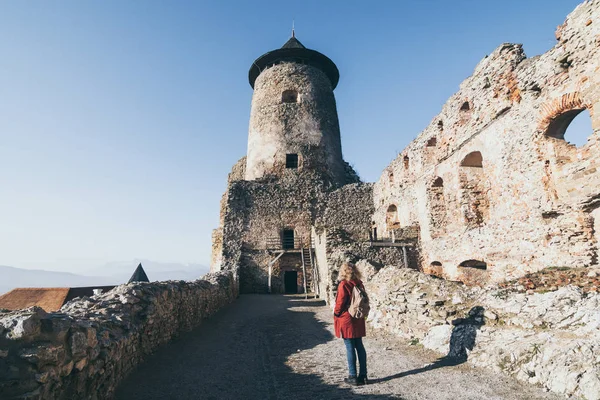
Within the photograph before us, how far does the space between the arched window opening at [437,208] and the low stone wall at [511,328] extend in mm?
6659

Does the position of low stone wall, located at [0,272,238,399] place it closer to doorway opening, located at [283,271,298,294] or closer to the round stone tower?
doorway opening, located at [283,271,298,294]

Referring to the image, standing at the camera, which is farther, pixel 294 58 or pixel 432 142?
pixel 294 58

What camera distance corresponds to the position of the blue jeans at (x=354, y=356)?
14.1 feet

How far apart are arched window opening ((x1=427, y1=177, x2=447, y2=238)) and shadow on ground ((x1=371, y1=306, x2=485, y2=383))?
819 centimetres

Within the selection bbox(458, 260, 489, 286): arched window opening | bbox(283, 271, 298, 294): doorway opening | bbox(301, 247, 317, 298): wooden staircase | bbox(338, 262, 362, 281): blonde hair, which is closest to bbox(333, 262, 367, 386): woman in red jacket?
bbox(338, 262, 362, 281): blonde hair

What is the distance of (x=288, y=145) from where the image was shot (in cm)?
2061

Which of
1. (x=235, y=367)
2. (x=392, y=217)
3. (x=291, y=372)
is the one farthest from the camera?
(x=392, y=217)

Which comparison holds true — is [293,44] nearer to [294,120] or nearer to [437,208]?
[294,120]

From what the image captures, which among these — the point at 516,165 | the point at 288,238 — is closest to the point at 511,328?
the point at 516,165

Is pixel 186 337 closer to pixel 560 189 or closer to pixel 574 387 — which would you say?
pixel 574 387

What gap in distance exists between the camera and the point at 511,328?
4.73 metres

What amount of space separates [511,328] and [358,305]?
7.53 ft

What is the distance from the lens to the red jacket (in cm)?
438

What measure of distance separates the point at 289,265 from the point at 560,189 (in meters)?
12.7
